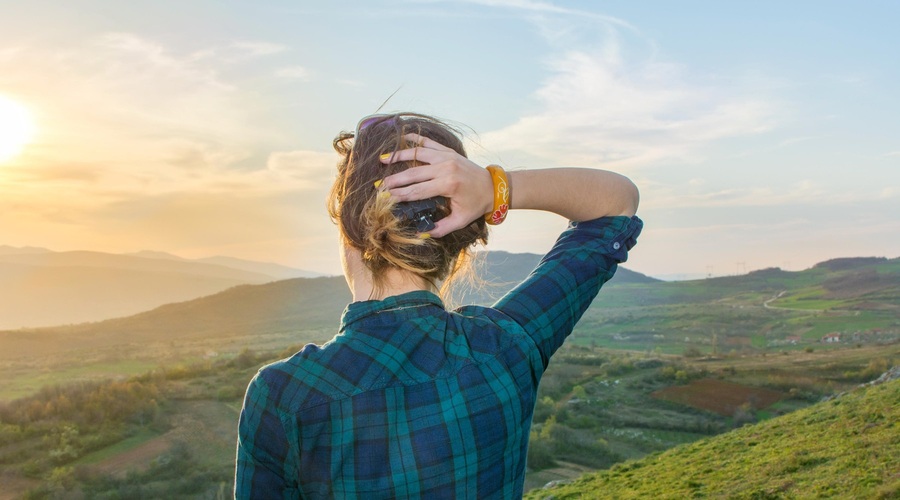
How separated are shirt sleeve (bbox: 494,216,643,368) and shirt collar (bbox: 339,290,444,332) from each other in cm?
24

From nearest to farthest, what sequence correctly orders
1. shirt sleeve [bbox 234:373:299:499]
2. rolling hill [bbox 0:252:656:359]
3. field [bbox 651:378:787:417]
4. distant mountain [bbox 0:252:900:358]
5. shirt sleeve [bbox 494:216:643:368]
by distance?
shirt sleeve [bbox 234:373:299:499]
shirt sleeve [bbox 494:216:643:368]
field [bbox 651:378:787:417]
rolling hill [bbox 0:252:656:359]
distant mountain [bbox 0:252:900:358]

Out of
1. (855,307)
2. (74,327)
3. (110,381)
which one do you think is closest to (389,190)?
(110,381)

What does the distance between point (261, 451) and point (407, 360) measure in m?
0.32

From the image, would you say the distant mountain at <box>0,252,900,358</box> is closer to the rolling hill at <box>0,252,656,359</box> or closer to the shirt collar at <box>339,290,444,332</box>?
the rolling hill at <box>0,252,656,359</box>

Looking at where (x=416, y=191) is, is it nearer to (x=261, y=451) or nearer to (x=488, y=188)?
(x=488, y=188)

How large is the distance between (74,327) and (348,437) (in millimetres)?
59406

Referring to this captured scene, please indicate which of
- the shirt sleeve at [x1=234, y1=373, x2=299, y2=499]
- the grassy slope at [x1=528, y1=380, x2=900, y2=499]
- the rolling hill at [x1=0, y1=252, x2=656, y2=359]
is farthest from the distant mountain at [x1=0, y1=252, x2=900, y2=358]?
the shirt sleeve at [x1=234, y1=373, x2=299, y2=499]

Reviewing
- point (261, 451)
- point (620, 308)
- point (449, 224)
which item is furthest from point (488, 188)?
point (620, 308)

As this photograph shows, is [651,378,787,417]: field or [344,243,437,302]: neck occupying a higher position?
[344,243,437,302]: neck

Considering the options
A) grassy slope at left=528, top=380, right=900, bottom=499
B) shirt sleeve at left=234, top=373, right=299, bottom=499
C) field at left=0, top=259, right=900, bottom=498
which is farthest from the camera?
field at left=0, top=259, right=900, bottom=498

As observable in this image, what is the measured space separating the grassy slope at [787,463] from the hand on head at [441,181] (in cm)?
941

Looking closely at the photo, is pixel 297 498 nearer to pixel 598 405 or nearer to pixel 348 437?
pixel 348 437

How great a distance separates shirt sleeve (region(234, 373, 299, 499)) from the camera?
113 centimetres

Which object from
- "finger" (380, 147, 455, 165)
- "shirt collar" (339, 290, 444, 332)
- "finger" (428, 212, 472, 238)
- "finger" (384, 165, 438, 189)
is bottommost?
"shirt collar" (339, 290, 444, 332)
